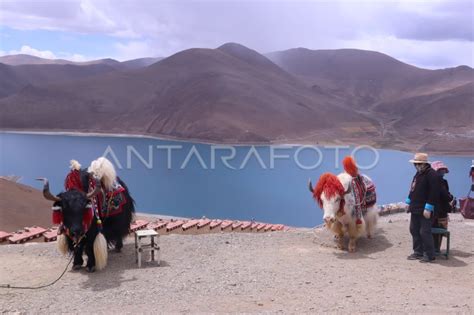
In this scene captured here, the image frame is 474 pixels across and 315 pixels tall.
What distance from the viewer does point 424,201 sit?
5207 mm

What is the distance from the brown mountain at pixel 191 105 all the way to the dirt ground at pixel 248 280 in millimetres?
46855

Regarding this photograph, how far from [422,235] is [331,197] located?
0.97m

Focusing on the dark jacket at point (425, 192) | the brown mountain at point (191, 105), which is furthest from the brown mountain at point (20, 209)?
the brown mountain at point (191, 105)

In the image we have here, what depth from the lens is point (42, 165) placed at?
3619cm

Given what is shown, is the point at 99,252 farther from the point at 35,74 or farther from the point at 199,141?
the point at 35,74

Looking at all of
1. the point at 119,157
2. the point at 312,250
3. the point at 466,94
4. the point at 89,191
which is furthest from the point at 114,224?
the point at 466,94

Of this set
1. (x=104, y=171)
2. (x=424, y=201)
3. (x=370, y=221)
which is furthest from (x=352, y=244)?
(x=104, y=171)

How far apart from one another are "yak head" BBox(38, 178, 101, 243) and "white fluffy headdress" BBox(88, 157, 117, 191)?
1.53 feet

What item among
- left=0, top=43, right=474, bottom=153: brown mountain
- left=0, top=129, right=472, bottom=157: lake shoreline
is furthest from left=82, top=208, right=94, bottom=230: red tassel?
left=0, top=43, right=474, bottom=153: brown mountain

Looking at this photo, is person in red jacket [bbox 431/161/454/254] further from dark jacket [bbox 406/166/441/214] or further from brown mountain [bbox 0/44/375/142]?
brown mountain [bbox 0/44/375/142]

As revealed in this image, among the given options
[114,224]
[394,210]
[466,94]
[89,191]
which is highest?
[466,94]

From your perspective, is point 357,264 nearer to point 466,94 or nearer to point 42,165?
point 42,165

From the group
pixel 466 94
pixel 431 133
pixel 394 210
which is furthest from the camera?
pixel 466 94

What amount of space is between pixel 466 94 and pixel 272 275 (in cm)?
6951
